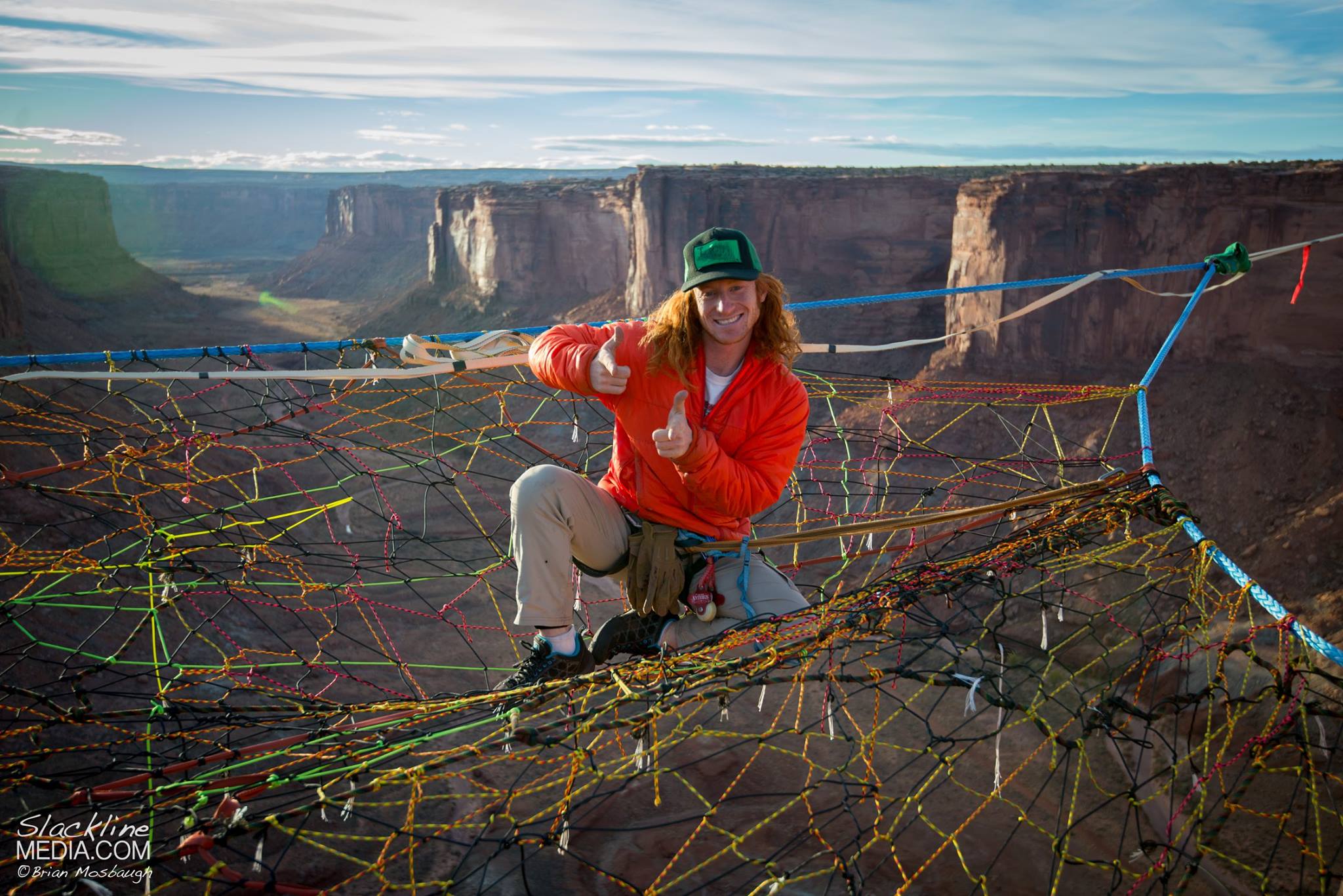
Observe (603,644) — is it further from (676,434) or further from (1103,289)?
(1103,289)

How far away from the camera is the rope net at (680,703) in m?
3.87

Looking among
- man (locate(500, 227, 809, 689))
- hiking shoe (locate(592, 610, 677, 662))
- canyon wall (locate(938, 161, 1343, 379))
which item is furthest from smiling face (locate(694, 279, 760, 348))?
canyon wall (locate(938, 161, 1343, 379))

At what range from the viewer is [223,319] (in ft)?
157

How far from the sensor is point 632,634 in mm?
4695

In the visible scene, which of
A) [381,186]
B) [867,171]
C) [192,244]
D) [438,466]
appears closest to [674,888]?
[438,466]

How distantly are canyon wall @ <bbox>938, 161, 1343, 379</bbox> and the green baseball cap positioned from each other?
36.6ft

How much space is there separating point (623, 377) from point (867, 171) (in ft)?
77.5

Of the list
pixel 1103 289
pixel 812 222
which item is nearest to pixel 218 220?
pixel 812 222

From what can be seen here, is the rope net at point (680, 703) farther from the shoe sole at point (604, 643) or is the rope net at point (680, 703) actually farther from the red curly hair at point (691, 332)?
the red curly hair at point (691, 332)

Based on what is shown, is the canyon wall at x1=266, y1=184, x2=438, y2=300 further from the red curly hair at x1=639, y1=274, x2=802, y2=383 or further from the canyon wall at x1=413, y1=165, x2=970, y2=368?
the red curly hair at x1=639, y1=274, x2=802, y2=383

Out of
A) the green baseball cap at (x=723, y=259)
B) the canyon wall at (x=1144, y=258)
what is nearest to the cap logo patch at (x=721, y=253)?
the green baseball cap at (x=723, y=259)

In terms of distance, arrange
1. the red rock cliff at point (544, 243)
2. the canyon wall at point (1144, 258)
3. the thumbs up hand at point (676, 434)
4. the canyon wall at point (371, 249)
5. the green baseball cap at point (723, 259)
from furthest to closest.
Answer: the canyon wall at point (371, 249)
the red rock cliff at point (544, 243)
the canyon wall at point (1144, 258)
the green baseball cap at point (723, 259)
the thumbs up hand at point (676, 434)

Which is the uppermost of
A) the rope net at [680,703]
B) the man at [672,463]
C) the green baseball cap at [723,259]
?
the green baseball cap at [723,259]

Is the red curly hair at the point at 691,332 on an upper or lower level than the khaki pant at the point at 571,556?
upper
